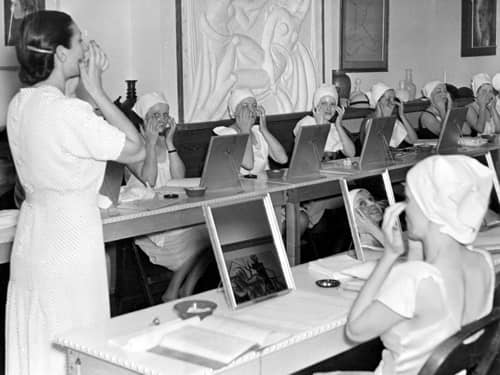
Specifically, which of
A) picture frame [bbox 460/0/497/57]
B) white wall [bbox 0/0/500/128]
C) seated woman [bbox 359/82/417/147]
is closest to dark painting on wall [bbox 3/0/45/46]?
white wall [bbox 0/0/500/128]

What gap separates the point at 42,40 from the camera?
3047 millimetres

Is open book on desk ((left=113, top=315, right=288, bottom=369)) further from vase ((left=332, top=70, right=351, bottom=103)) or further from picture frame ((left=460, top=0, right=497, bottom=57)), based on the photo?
picture frame ((left=460, top=0, right=497, bottom=57))

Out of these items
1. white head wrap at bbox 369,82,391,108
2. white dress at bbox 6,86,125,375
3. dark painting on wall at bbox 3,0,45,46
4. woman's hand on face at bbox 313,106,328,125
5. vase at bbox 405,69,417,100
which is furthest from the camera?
vase at bbox 405,69,417,100

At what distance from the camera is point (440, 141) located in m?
6.57

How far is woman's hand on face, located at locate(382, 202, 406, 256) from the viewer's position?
240 centimetres

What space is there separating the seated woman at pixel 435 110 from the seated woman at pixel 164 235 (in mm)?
3283

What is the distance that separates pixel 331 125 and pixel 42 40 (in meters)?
4.05

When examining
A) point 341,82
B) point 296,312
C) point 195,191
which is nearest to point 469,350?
point 296,312

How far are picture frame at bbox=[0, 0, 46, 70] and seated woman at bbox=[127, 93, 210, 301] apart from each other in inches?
39.5

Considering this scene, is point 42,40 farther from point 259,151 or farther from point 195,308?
point 259,151

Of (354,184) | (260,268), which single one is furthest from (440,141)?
(260,268)

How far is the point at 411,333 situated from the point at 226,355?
492 mm

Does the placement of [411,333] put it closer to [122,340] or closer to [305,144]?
[122,340]

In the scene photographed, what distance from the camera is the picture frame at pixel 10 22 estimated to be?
18.5ft
